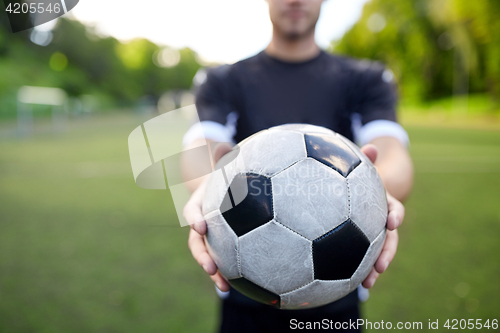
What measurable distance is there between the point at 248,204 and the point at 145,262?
9.20ft

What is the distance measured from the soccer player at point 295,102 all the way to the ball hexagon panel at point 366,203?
0.44 meters

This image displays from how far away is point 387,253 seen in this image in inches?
51.3

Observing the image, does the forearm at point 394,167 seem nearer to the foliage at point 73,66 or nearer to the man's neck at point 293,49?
the man's neck at point 293,49

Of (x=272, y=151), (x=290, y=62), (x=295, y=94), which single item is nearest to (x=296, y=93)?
(x=295, y=94)

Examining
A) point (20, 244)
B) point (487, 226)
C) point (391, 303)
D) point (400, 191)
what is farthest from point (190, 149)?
point (487, 226)

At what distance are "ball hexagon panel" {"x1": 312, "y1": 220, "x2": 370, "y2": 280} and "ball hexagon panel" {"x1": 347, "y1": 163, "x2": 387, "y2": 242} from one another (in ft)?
0.10

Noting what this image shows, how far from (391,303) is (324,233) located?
2153 mm

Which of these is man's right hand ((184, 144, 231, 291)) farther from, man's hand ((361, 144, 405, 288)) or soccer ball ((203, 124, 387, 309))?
man's hand ((361, 144, 405, 288))

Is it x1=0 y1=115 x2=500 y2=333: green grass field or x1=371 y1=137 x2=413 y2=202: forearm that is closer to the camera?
x1=371 y1=137 x2=413 y2=202: forearm

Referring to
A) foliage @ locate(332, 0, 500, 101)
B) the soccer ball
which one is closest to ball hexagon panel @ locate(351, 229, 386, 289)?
the soccer ball

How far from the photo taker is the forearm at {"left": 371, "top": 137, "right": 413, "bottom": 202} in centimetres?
157

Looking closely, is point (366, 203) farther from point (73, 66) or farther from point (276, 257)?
point (73, 66)

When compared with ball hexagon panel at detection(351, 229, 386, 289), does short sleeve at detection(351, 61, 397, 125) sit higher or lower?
higher

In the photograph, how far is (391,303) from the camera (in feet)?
9.49
